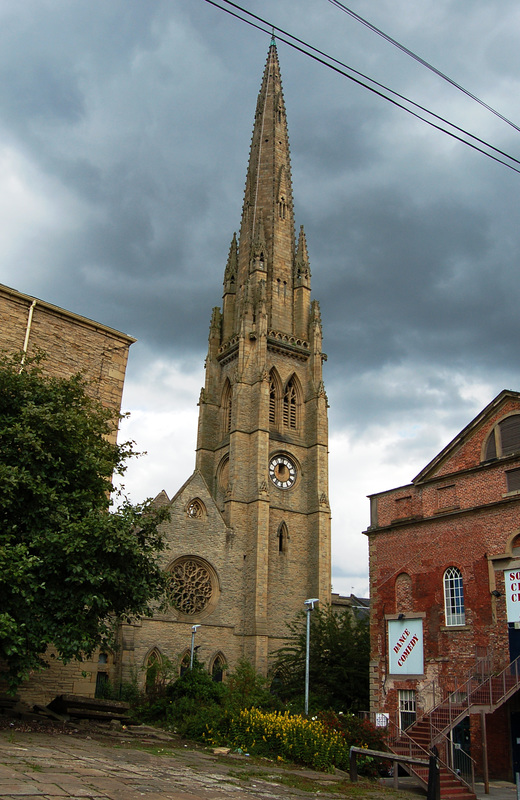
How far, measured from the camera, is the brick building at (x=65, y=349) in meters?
18.5

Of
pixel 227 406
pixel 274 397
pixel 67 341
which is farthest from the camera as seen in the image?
pixel 227 406

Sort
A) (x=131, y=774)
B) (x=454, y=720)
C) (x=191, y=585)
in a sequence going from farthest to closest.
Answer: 1. (x=191, y=585)
2. (x=454, y=720)
3. (x=131, y=774)

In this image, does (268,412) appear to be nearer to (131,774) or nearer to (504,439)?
(504,439)

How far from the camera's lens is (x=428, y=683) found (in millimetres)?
20484

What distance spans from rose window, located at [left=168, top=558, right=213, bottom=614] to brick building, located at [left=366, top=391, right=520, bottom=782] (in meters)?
16.2

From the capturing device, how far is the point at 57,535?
13789 millimetres

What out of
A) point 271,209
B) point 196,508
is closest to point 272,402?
point 196,508

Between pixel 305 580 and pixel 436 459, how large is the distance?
71.7 feet

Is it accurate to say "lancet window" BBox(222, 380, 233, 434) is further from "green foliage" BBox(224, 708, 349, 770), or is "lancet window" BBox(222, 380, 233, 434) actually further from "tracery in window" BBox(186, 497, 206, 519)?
"green foliage" BBox(224, 708, 349, 770)

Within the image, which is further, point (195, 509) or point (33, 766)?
point (195, 509)

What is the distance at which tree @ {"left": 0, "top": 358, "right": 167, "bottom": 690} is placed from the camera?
13625mm

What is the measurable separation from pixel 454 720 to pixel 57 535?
34.5 ft

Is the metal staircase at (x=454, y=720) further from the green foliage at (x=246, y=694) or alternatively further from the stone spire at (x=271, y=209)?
the stone spire at (x=271, y=209)

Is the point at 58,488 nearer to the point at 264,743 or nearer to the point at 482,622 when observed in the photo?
the point at 264,743
